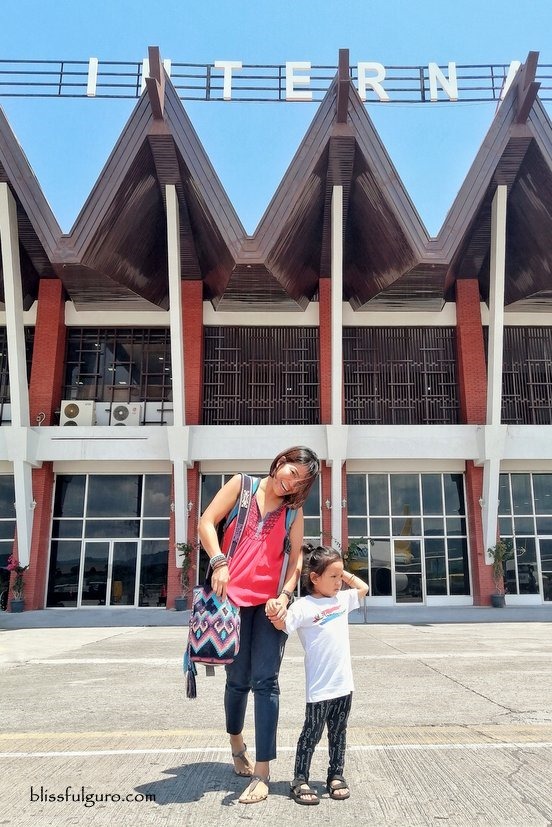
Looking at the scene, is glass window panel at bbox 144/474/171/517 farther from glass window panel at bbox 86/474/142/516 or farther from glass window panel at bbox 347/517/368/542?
glass window panel at bbox 347/517/368/542

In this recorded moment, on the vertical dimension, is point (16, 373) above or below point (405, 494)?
above

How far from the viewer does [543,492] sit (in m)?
20.9

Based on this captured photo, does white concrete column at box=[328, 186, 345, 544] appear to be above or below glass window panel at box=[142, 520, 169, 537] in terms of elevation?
above

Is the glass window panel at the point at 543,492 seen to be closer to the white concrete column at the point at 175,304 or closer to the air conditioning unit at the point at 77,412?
the white concrete column at the point at 175,304

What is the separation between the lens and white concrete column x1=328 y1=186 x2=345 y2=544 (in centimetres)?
1892

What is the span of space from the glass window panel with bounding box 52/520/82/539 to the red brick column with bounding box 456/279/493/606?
13.5 m

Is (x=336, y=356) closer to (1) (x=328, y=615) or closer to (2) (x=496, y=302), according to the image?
(2) (x=496, y=302)

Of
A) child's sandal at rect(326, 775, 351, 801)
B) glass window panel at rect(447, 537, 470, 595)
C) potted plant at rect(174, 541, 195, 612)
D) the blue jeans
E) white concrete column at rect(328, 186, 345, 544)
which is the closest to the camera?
child's sandal at rect(326, 775, 351, 801)

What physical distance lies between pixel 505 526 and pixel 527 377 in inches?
218

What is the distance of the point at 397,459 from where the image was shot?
20109 mm

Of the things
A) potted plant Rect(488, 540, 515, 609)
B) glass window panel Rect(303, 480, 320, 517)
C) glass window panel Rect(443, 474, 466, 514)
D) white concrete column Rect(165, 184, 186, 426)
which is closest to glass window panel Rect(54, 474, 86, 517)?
white concrete column Rect(165, 184, 186, 426)

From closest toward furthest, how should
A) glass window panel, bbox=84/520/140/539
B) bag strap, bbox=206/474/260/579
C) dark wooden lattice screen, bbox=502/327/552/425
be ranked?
bag strap, bbox=206/474/260/579 < glass window panel, bbox=84/520/140/539 < dark wooden lattice screen, bbox=502/327/552/425

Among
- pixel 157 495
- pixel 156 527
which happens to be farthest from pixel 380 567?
pixel 157 495

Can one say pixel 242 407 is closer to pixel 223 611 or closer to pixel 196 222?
pixel 196 222
